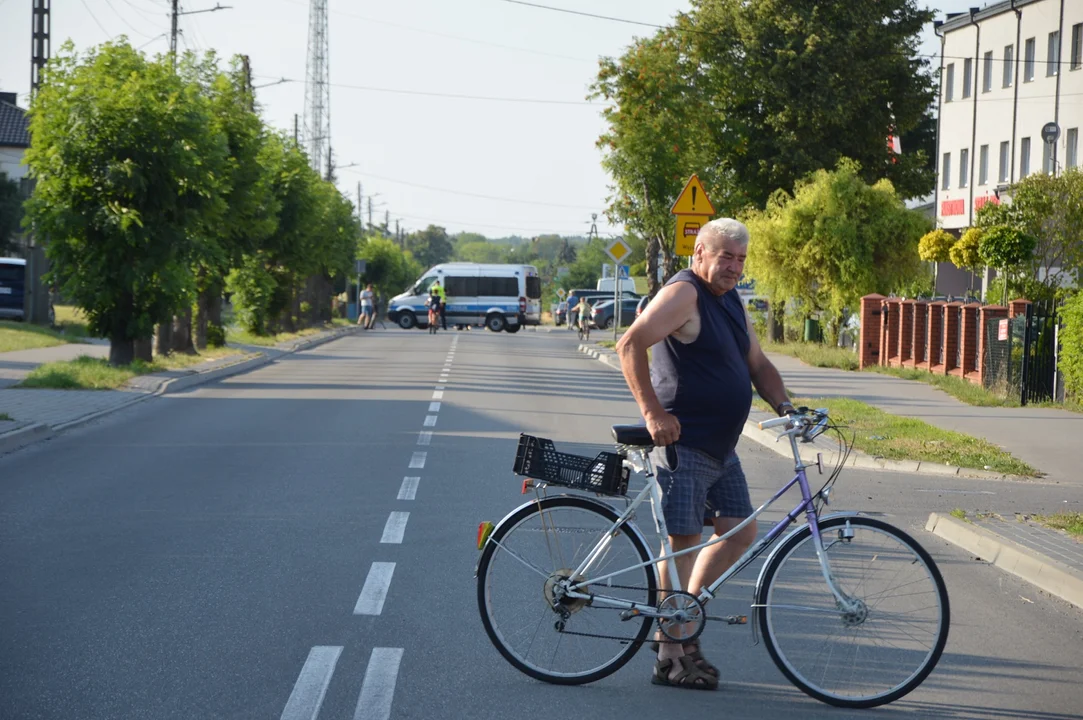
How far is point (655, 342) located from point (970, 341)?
20.1 m

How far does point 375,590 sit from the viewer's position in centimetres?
745

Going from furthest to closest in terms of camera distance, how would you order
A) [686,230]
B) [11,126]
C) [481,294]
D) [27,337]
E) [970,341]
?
[11,126]
[481,294]
[27,337]
[970,341]
[686,230]

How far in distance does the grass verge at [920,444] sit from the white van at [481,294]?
149ft

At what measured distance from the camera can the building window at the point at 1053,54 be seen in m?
49.4

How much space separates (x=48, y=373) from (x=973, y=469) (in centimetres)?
1448

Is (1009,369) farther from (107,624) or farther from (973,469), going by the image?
(107,624)

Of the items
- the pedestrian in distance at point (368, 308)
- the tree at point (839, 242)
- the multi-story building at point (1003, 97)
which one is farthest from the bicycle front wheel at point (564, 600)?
the pedestrian in distance at point (368, 308)

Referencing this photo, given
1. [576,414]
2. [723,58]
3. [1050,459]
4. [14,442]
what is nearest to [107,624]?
[14,442]

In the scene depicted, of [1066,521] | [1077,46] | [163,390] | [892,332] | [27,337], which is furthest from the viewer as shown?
[1077,46]

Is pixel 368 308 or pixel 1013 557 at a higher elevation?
pixel 368 308

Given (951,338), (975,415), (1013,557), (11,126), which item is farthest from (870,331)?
(11,126)

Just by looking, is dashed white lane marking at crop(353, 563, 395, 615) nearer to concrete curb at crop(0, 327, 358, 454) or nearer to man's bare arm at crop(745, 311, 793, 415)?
man's bare arm at crop(745, 311, 793, 415)

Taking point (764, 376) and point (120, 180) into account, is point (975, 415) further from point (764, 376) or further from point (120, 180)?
point (764, 376)

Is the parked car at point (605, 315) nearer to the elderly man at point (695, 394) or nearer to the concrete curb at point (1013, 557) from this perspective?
the concrete curb at point (1013, 557)
